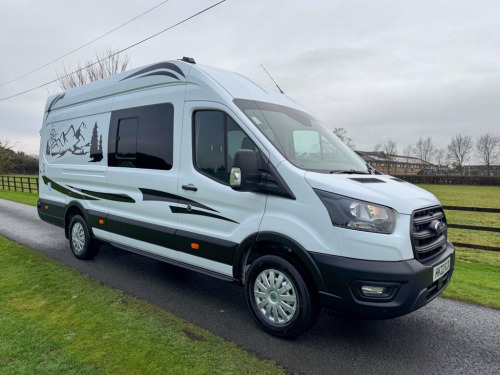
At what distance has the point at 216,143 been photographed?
12.7 feet

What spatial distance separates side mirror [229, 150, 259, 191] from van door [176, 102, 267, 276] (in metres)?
0.13

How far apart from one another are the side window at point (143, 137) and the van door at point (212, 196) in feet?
1.14

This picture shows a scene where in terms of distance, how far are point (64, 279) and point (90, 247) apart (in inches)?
38.2

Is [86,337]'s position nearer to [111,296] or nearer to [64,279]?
[111,296]

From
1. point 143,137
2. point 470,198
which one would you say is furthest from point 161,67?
point 470,198

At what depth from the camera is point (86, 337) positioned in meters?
3.36

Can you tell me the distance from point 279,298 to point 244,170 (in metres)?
1.27

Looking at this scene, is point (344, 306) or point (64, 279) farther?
point (64, 279)

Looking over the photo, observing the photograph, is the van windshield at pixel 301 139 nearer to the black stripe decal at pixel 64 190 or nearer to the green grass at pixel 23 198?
the black stripe decal at pixel 64 190

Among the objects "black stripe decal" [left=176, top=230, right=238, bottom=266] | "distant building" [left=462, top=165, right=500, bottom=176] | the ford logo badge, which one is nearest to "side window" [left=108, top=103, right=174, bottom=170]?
"black stripe decal" [left=176, top=230, right=238, bottom=266]

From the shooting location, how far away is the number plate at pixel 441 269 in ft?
10.4

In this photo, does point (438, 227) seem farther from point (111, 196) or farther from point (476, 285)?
point (111, 196)

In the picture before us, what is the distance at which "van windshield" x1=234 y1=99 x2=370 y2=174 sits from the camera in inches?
139

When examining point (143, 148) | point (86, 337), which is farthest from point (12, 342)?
point (143, 148)
